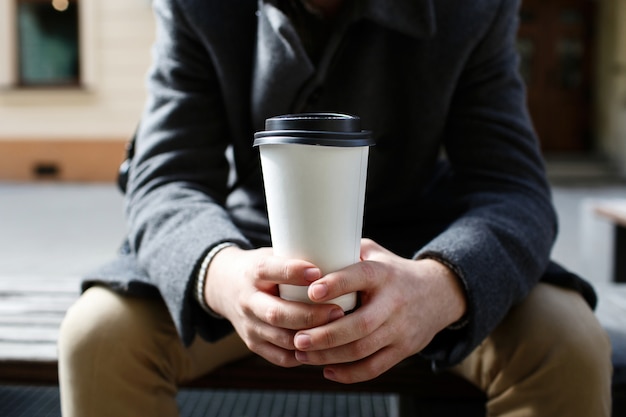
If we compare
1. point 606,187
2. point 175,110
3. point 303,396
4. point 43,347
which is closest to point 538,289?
point 175,110

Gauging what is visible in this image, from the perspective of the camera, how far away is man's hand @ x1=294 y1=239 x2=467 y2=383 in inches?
32.9

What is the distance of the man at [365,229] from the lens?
920mm

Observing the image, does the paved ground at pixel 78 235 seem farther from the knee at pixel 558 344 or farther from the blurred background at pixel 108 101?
the knee at pixel 558 344

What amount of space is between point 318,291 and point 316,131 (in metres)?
0.19

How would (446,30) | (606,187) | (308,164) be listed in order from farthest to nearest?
1. (606,187)
2. (446,30)
3. (308,164)

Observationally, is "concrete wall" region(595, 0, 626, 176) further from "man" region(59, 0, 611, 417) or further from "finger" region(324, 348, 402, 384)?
"finger" region(324, 348, 402, 384)

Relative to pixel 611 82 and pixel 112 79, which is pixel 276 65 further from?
pixel 611 82

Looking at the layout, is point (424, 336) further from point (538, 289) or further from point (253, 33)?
point (253, 33)

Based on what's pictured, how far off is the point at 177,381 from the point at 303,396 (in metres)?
1.03

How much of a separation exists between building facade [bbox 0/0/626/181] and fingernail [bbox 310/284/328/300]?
888 cm

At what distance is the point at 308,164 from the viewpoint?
0.77 meters

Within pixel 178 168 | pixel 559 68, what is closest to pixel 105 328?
pixel 178 168

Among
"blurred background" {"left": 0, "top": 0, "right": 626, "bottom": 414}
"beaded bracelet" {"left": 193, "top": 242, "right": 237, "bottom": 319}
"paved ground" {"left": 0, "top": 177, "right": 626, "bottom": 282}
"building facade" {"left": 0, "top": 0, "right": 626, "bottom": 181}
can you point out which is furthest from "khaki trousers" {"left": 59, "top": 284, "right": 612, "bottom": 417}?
"building facade" {"left": 0, "top": 0, "right": 626, "bottom": 181}

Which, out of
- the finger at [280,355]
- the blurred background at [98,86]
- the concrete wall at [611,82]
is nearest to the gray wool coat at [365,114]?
the finger at [280,355]
